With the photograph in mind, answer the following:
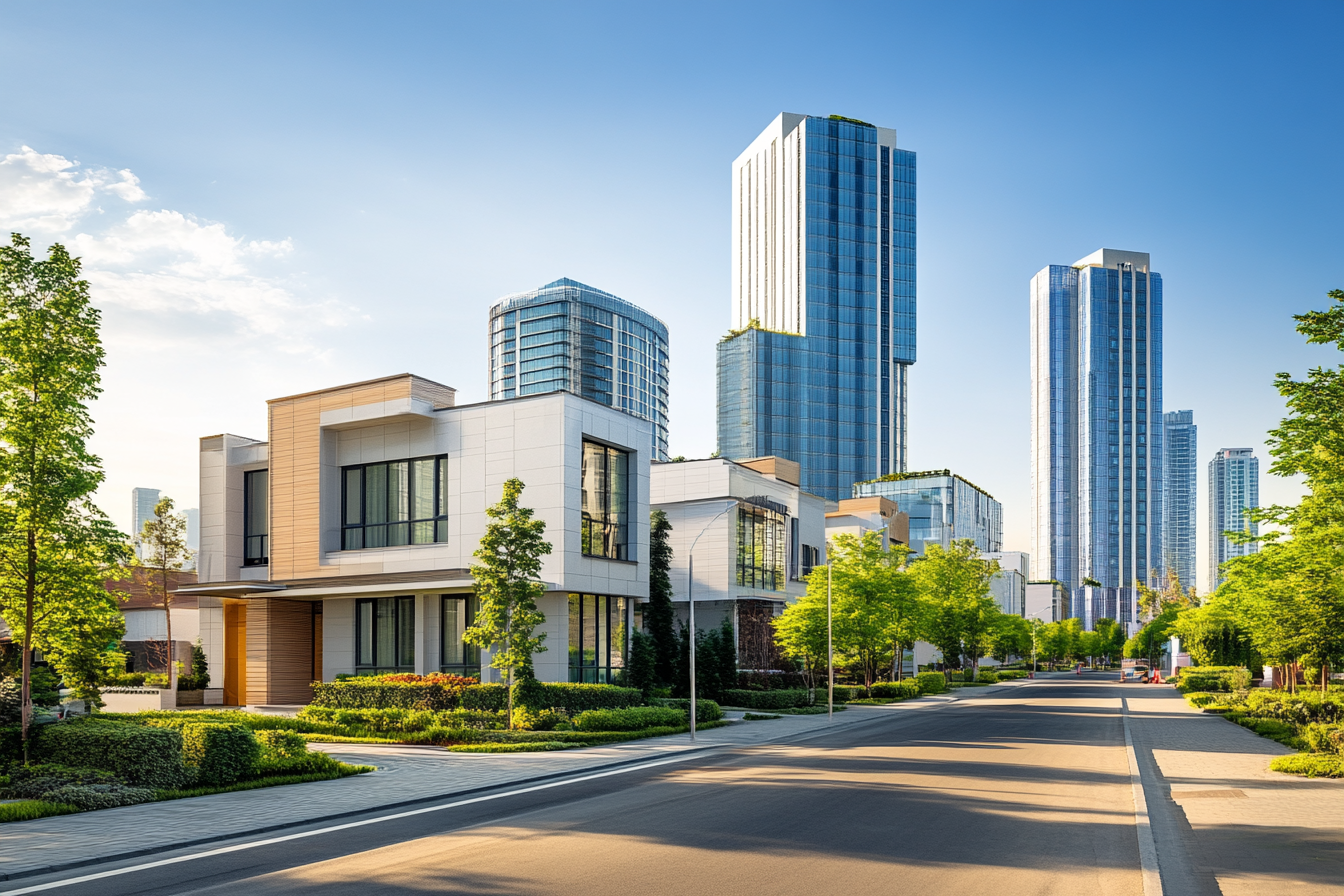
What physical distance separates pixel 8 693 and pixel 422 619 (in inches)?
683

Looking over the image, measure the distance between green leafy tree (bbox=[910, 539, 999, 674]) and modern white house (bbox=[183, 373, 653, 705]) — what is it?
93.1 feet

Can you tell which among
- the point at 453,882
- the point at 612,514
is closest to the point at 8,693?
the point at 453,882

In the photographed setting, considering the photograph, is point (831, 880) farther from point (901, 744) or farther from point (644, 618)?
point (644, 618)

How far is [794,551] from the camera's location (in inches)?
2341

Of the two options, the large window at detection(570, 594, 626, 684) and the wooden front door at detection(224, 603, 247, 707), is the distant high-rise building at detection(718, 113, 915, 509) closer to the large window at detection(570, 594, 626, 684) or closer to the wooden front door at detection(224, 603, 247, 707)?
the wooden front door at detection(224, 603, 247, 707)

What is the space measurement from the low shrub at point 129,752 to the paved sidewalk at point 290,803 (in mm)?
991

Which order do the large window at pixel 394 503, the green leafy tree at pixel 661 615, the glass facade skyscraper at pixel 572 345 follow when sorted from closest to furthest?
the large window at pixel 394 503 → the green leafy tree at pixel 661 615 → the glass facade skyscraper at pixel 572 345

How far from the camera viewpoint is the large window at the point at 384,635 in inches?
1427

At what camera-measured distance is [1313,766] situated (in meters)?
19.3

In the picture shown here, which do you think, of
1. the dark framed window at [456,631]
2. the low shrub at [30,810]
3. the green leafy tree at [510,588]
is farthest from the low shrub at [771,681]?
the low shrub at [30,810]

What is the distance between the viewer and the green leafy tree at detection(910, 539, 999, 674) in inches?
2579

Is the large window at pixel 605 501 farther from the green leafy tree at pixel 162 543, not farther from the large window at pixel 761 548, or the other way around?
the green leafy tree at pixel 162 543

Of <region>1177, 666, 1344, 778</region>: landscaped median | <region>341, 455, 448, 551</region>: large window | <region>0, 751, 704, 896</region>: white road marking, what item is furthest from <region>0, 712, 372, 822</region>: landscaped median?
<region>1177, 666, 1344, 778</region>: landscaped median

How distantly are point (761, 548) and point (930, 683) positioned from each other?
15.5 metres
